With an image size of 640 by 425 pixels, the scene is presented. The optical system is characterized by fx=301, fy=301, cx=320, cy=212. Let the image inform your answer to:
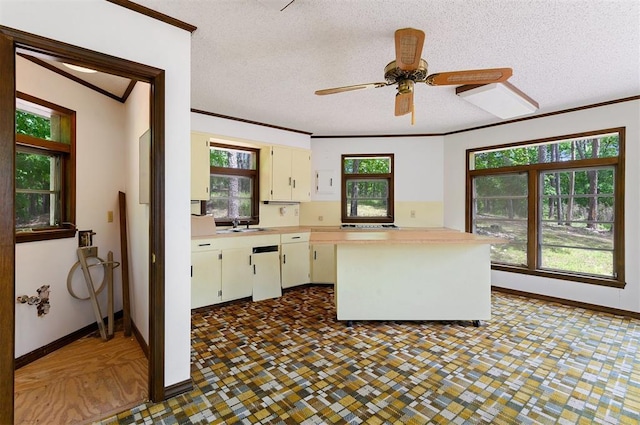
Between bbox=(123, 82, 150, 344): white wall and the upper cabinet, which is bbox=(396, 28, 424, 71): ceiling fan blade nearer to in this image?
bbox=(123, 82, 150, 344): white wall

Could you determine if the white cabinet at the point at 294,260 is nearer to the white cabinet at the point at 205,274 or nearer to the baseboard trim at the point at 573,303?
the white cabinet at the point at 205,274

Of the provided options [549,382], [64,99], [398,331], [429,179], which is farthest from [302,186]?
[549,382]

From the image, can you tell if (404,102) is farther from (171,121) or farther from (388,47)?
(171,121)

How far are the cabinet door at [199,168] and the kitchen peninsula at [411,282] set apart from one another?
5.56 feet

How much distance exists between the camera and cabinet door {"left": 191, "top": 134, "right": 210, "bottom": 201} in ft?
12.4

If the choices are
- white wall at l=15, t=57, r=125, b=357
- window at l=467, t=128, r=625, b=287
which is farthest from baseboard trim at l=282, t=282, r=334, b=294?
window at l=467, t=128, r=625, b=287

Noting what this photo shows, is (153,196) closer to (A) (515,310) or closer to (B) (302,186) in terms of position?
(B) (302,186)

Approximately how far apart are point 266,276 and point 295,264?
0.52 metres

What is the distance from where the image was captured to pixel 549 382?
214 cm

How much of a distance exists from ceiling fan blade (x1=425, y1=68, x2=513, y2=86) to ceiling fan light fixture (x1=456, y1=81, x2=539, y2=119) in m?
1.11

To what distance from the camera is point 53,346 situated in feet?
8.41

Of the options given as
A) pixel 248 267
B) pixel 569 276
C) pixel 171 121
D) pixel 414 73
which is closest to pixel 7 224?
pixel 171 121

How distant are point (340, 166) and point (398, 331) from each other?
298 cm

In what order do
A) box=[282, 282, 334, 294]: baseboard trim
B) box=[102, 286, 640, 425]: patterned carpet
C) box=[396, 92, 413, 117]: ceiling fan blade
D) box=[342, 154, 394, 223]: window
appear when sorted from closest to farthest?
box=[102, 286, 640, 425]: patterned carpet
box=[396, 92, 413, 117]: ceiling fan blade
box=[282, 282, 334, 294]: baseboard trim
box=[342, 154, 394, 223]: window
